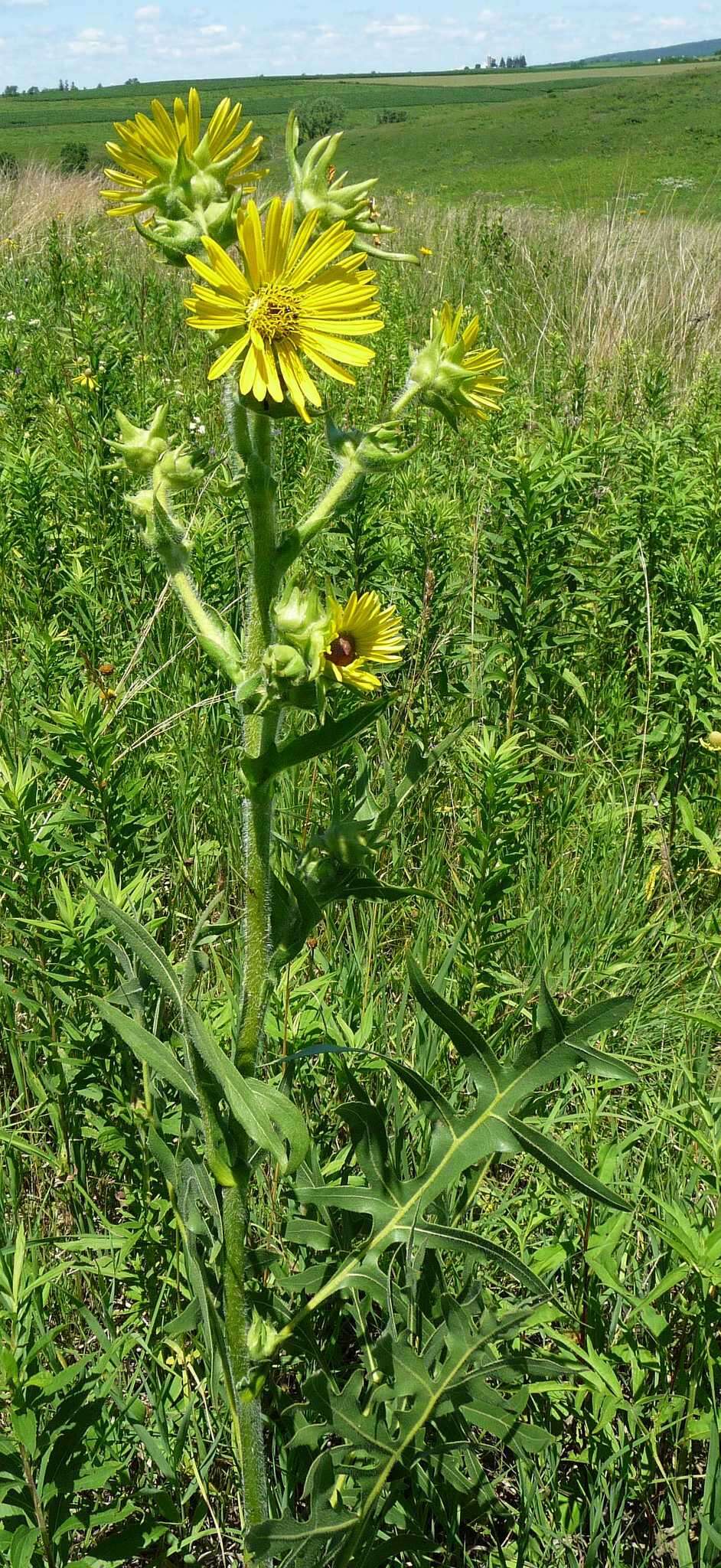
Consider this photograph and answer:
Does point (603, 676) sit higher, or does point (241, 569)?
point (241, 569)

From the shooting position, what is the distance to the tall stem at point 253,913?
115 cm

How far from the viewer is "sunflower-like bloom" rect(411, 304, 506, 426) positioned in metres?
1.31

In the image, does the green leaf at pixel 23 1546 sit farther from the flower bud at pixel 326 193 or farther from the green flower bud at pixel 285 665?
the flower bud at pixel 326 193

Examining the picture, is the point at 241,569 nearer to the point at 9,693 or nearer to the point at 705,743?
the point at 9,693

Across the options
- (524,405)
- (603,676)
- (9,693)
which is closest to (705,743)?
(603,676)

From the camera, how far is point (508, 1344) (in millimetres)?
1491

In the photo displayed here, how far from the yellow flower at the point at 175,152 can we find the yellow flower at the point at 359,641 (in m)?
0.45

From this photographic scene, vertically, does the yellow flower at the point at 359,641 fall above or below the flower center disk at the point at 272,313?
below

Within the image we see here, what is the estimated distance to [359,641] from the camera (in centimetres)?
129

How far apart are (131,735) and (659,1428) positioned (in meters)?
1.84

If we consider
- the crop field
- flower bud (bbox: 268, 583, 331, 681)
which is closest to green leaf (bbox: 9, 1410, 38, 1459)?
the crop field

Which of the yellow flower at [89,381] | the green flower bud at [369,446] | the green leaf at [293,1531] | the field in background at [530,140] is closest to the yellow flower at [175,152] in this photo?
the green flower bud at [369,446]

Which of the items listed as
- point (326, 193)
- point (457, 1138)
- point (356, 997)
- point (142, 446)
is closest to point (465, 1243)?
point (457, 1138)

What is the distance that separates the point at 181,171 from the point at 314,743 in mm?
594
